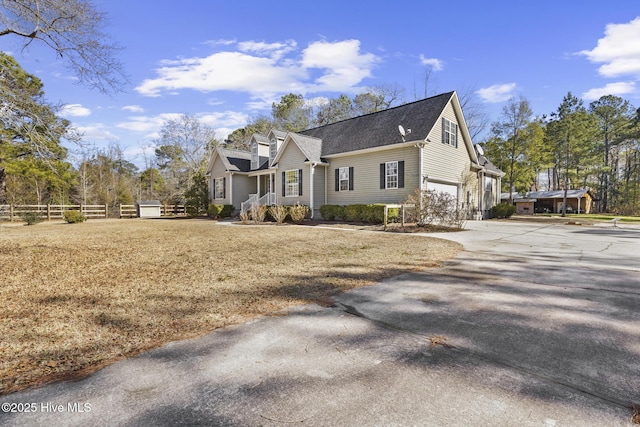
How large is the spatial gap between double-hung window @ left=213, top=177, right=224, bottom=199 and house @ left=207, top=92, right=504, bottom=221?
1.16 metres

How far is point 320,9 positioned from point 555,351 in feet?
49.2

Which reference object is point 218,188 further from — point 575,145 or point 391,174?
point 575,145

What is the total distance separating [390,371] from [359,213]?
47.7 ft

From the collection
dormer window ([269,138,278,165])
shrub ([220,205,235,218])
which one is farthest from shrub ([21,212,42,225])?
dormer window ([269,138,278,165])

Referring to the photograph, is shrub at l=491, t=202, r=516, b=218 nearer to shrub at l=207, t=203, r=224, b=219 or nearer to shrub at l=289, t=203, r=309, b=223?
shrub at l=289, t=203, r=309, b=223

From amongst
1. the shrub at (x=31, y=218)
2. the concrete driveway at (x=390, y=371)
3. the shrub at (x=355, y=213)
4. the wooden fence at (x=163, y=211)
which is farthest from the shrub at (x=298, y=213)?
the shrub at (x=31, y=218)

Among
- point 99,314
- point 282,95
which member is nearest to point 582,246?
point 99,314

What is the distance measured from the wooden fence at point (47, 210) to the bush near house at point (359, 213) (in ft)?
66.1

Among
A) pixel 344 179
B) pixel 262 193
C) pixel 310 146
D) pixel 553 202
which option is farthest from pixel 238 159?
pixel 553 202

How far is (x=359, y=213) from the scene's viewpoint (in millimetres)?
16594

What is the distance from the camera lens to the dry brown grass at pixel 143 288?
2604 millimetres

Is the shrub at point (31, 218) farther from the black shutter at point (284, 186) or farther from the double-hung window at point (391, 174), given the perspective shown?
the double-hung window at point (391, 174)

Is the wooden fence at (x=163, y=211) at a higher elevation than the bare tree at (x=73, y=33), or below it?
below

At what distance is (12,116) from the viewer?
256 inches
